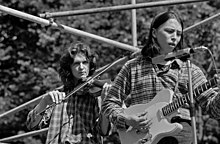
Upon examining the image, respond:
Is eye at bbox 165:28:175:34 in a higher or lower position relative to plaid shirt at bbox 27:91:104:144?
higher

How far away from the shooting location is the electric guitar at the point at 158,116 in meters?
3.84

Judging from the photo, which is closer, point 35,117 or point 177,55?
point 177,55

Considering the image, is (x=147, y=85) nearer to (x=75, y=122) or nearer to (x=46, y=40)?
(x=75, y=122)

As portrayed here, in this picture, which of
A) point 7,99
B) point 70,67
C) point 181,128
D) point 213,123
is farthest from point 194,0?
point 213,123

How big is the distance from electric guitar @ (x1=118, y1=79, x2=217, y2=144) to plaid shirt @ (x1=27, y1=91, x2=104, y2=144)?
11.6 inches

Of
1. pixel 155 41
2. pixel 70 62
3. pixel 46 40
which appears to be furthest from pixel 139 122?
pixel 46 40

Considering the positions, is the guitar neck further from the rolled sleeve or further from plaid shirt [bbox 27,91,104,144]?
the rolled sleeve

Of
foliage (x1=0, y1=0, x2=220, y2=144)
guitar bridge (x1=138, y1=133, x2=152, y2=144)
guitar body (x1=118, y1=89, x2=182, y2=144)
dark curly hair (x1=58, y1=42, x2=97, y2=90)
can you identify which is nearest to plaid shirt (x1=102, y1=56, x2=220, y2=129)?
guitar body (x1=118, y1=89, x2=182, y2=144)

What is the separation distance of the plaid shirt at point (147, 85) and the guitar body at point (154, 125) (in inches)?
1.8

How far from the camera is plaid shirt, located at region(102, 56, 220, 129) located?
153 inches

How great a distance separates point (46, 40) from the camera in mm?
11062

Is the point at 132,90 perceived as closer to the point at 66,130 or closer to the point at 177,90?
the point at 177,90

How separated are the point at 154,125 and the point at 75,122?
671mm

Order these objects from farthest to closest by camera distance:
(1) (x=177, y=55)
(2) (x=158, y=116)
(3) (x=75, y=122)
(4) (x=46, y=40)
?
(4) (x=46, y=40)
(3) (x=75, y=122)
(2) (x=158, y=116)
(1) (x=177, y=55)
